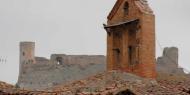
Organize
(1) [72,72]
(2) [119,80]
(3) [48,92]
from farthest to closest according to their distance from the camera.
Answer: (1) [72,72], (2) [119,80], (3) [48,92]

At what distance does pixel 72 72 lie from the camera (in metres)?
52.0

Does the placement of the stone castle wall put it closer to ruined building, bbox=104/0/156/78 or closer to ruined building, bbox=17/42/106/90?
ruined building, bbox=17/42/106/90

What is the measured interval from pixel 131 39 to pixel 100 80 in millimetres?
4843

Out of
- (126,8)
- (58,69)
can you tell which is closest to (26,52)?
(58,69)

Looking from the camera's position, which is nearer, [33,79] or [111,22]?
[111,22]

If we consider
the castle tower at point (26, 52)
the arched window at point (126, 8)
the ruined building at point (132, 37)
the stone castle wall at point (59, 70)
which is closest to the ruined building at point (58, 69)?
the stone castle wall at point (59, 70)

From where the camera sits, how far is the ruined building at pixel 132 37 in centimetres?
2383

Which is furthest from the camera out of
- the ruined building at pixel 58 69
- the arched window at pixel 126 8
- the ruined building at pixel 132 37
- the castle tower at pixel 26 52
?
the castle tower at pixel 26 52

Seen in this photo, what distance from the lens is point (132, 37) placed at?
24.8 metres

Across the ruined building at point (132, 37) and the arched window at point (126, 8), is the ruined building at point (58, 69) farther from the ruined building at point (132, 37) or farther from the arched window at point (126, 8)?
the arched window at point (126, 8)

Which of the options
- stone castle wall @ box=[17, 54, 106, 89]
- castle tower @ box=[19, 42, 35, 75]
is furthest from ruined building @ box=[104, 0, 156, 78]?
castle tower @ box=[19, 42, 35, 75]

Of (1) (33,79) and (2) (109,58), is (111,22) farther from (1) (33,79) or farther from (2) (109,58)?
(1) (33,79)

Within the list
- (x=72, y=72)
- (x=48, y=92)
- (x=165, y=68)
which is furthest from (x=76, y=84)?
(x=72, y=72)

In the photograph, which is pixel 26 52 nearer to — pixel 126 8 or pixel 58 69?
pixel 58 69
